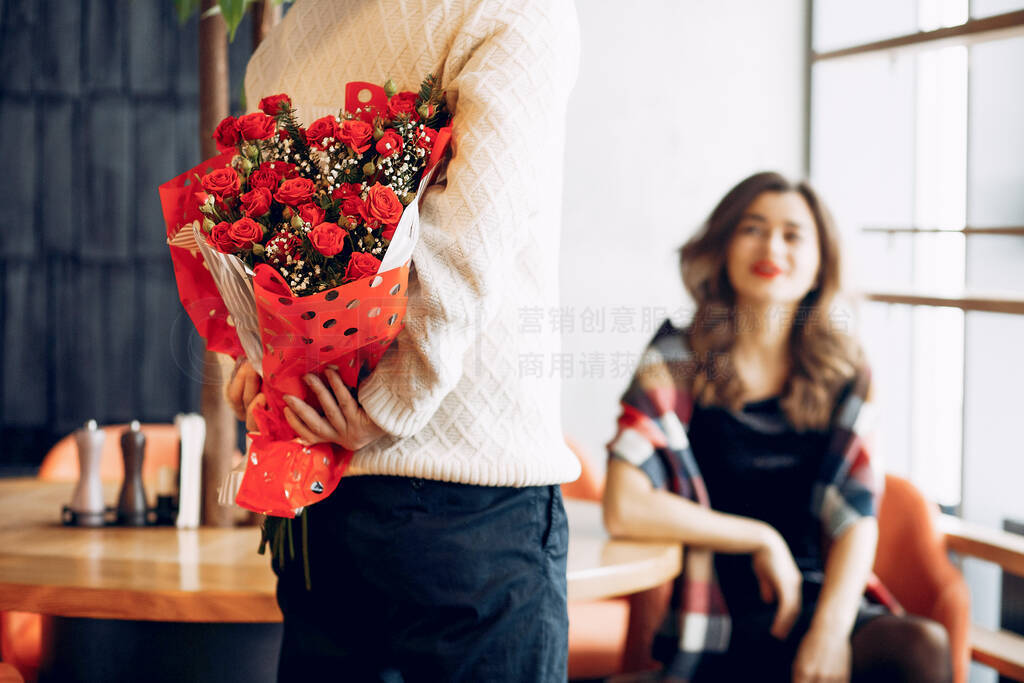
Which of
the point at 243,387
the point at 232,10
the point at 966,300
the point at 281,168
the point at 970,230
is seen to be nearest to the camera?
the point at 281,168

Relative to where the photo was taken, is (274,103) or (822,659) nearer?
(274,103)

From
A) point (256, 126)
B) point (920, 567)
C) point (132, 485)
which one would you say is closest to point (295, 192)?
point (256, 126)

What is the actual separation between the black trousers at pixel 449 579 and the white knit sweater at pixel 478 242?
33mm

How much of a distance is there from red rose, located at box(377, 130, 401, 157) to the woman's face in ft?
4.67

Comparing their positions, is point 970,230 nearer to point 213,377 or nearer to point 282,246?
point 213,377

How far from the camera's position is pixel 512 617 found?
104cm

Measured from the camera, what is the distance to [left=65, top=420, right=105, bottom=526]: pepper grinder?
1938 mm

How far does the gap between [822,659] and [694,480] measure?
46 centimetres

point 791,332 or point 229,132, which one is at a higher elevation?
point 229,132

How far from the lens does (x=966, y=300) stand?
2400 mm

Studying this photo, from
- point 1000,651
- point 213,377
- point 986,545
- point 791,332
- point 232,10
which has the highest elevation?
point 232,10

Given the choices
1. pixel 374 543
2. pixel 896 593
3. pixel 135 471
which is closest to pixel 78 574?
pixel 135 471

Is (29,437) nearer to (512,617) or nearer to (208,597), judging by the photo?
(208,597)

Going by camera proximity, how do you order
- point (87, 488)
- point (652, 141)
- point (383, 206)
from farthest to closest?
point (652, 141) → point (87, 488) → point (383, 206)
